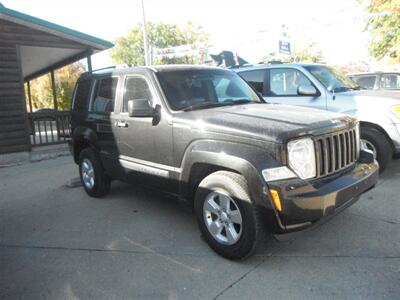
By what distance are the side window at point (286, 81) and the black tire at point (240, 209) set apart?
385 cm

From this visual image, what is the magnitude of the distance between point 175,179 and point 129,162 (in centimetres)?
96

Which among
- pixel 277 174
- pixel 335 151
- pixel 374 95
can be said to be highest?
pixel 374 95

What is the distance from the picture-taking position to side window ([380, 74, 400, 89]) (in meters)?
9.62

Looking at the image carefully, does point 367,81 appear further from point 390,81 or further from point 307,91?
point 307,91

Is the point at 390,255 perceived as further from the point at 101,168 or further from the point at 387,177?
the point at 101,168

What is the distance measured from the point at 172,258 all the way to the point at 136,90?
2.15m

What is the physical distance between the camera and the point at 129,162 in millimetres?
4742

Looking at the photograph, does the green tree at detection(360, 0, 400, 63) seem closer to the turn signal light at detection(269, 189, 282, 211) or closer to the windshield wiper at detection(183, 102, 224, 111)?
the windshield wiper at detection(183, 102, 224, 111)

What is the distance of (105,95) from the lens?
5.30 meters

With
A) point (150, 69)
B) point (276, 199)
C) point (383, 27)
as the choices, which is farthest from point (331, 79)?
point (383, 27)

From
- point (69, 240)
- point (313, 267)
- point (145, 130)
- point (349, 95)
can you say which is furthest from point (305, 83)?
point (69, 240)

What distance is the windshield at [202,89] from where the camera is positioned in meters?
4.24

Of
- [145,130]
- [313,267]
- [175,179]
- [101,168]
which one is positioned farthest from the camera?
[101,168]

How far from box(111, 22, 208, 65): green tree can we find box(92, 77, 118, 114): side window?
48199mm
